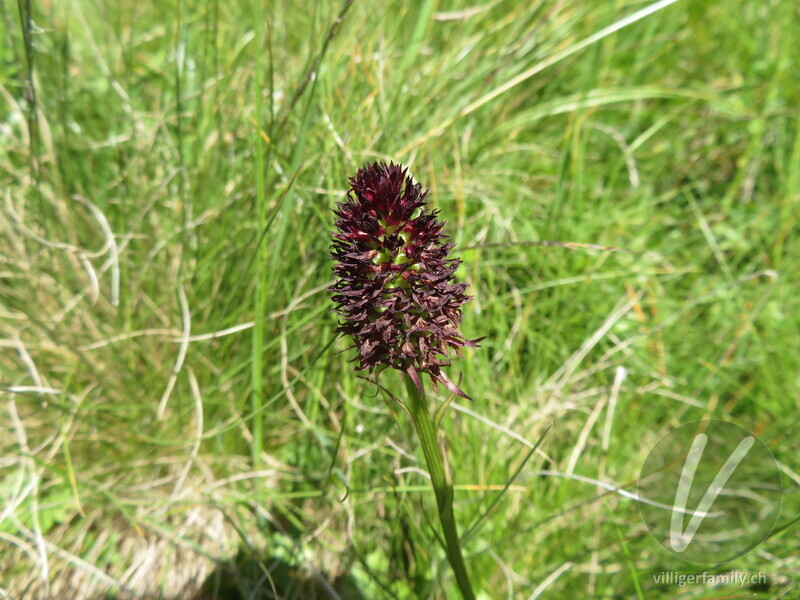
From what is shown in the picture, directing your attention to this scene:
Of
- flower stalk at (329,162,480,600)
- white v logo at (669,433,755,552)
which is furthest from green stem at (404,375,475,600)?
white v logo at (669,433,755,552)

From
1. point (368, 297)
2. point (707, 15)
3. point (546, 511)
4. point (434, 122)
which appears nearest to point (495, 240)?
point (434, 122)

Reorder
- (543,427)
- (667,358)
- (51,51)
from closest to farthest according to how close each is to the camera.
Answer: (543,427)
(667,358)
(51,51)

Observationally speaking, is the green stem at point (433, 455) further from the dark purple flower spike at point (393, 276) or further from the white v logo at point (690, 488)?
the white v logo at point (690, 488)

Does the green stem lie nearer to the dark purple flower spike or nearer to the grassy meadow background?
the dark purple flower spike

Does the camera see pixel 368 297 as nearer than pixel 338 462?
Yes

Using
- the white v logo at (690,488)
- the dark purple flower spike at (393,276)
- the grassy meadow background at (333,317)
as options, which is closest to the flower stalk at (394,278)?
the dark purple flower spike at (393,276)

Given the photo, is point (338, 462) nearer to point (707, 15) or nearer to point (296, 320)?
point (296, 320)

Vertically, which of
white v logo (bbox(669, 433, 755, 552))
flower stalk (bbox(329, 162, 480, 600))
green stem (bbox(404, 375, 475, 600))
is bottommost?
white v logo (bbox(669, 433, 755, 552))
